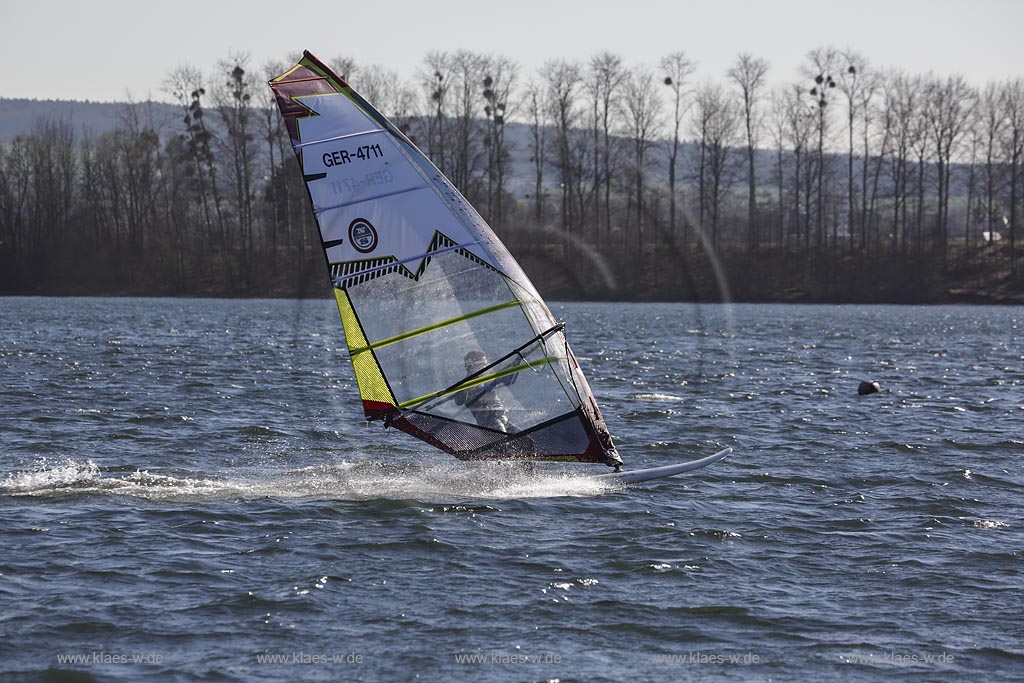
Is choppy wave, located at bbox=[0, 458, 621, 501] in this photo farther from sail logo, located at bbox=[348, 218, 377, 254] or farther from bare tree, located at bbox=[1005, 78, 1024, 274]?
bare tree, located at bbox=[1005, 78, 1024, 274]

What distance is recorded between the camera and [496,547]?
10875 mm

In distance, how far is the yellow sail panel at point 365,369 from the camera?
497 inches

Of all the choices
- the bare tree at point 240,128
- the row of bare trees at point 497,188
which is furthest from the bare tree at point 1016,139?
the bare tree at point 240,128

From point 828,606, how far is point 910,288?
6793cm

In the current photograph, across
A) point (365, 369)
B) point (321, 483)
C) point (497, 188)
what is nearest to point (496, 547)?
point (365, 369)

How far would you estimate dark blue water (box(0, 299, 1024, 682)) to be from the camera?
27.1ft

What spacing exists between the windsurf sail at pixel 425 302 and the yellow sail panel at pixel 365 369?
0.01 meters

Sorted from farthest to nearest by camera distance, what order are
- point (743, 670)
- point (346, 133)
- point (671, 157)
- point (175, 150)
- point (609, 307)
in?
point (175, 150), point (671, 157), point (609, 307), point (346, 133), point (743, 670)

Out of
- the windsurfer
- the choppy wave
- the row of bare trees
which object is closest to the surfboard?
the choppy wave

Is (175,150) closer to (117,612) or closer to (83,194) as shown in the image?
(83,194)

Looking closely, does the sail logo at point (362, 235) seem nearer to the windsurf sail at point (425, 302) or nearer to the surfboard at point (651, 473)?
the windsurf sail at point (425, 302)

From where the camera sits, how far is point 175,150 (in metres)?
97.3

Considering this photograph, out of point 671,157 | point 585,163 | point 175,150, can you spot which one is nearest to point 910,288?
point 671,157

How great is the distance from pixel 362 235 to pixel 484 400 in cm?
232
